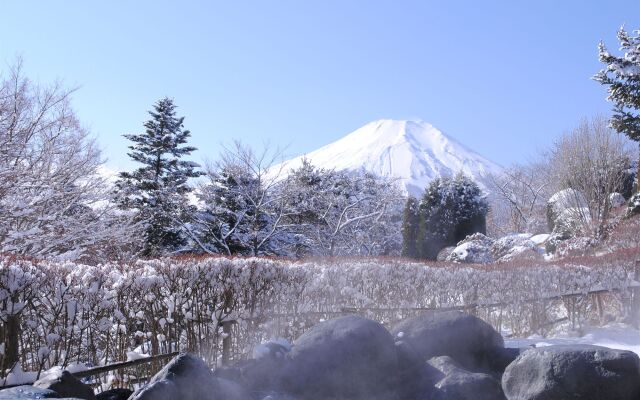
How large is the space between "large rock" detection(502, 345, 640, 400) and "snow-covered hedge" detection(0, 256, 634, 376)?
10.3ft

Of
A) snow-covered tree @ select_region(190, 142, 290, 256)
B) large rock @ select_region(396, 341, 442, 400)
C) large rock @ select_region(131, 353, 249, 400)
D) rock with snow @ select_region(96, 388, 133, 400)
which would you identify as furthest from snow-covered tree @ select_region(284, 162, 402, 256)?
large rock @ select_region(131, 353, 249, 400)

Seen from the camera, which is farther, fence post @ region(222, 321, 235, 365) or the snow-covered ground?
the snow-covered ground

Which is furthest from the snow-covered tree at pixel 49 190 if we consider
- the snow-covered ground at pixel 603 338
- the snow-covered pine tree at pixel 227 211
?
the snow-covered ground at pixel 603 338

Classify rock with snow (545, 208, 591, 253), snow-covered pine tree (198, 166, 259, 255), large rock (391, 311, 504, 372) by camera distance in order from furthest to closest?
rock with snow (545, 208, 591, 253) → snow-covered pine tree (198, 166, 259, 255) → large rock (391, 311, 504, 372)

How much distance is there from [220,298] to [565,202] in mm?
20168

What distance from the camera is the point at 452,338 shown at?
18.8ft

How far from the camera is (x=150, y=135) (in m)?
24.7

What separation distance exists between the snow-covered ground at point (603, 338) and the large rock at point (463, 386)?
3231 mm

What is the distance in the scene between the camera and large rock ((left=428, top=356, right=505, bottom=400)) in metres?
4.93

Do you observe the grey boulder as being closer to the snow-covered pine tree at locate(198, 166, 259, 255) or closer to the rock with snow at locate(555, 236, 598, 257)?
the snow-covered pine tree at locate(198, 166, 259, 255)

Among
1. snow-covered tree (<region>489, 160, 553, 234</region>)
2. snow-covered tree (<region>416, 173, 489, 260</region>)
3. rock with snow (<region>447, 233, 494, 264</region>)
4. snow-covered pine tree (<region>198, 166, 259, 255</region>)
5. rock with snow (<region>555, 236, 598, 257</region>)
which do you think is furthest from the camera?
snow-covered tree (<region>489, 160, 553, 234</region>)

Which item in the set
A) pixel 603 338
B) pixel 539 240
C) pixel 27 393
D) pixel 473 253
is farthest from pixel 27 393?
pixel 539 240

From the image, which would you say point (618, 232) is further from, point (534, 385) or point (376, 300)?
point (534, 385)

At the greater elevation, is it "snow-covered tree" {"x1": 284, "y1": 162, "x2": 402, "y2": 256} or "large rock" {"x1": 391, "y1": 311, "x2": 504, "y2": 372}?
"snow-covered tree" {"x1": 284, "y1": 162, "x2": 402, "y2": 256}
